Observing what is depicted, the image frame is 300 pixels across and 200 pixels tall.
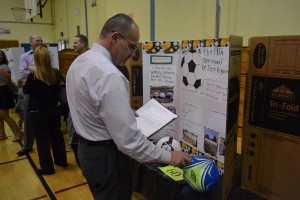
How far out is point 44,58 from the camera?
2.41 metres

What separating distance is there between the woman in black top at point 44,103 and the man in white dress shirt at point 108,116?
55.6 inches

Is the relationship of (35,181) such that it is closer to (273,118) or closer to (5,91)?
(5,91)

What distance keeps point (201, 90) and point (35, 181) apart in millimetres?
2229

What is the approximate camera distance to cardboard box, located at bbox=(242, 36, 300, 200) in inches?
43.8

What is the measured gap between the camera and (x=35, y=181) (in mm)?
2611

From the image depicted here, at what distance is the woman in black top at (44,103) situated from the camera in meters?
2.42

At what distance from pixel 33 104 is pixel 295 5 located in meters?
2.70

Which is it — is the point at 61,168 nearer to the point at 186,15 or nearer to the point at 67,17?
the point at 186,15

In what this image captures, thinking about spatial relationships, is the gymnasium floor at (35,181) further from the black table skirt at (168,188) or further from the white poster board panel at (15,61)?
the white poster board panel at (15,61)

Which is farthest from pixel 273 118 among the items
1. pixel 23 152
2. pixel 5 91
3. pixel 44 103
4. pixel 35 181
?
pixel 5 91

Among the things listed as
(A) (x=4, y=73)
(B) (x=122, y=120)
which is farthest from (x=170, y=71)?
(A) (x=4, y=73)

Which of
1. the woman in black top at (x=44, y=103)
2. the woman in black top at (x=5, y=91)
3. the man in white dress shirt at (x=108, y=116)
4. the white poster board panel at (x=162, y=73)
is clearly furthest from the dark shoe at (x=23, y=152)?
the man in white dress shirt at (x=108, y=116)

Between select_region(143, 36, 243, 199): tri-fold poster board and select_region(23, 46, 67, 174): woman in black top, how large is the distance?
3.92 feet

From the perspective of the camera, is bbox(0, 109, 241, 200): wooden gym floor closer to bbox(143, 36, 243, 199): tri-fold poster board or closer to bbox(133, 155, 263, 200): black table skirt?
bbox(133, 155, 263, 200): black table skirt
